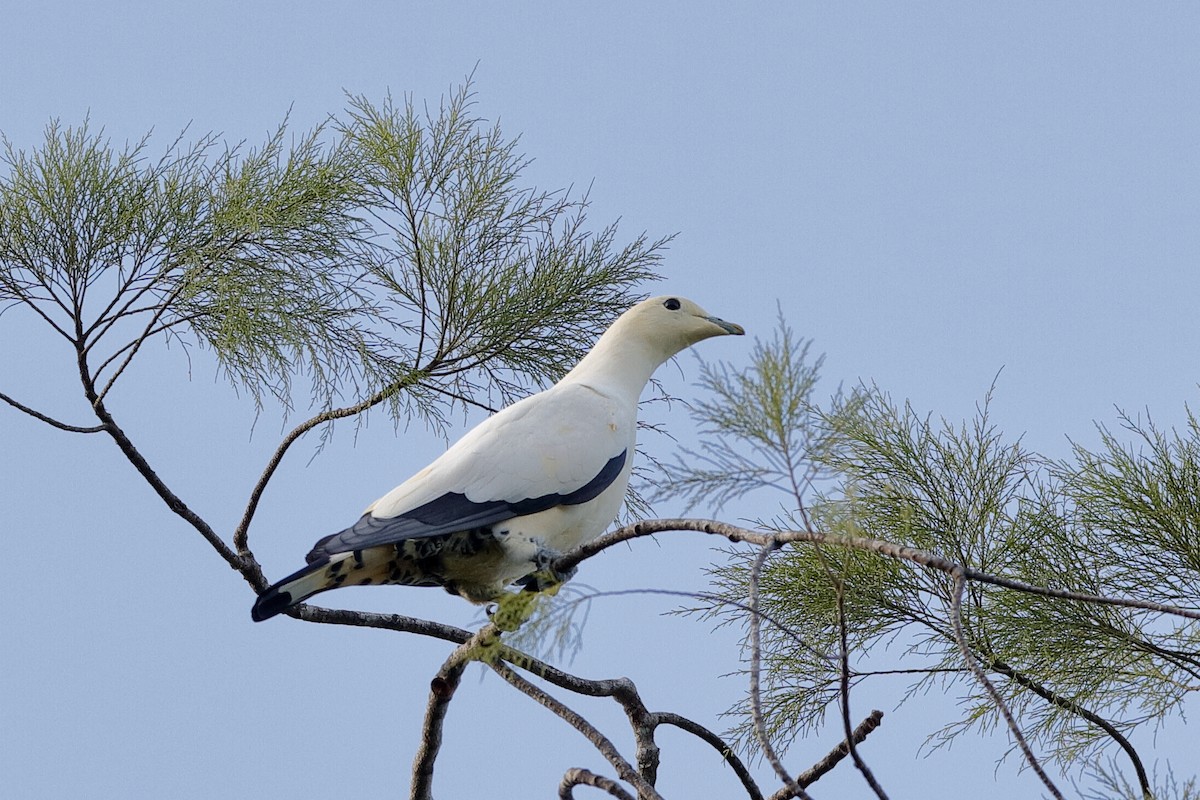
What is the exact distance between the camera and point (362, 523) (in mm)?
2330

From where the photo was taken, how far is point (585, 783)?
2.25 metres

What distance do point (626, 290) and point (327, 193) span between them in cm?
73

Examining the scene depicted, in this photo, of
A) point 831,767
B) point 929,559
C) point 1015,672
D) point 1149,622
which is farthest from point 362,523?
point 1149,622

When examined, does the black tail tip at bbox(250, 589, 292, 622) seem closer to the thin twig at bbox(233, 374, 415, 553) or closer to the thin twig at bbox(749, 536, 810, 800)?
the thin twig at bbox(233, 374, 415, 553)

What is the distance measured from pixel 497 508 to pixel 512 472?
8cm

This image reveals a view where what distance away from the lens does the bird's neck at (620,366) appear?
278 centimetres

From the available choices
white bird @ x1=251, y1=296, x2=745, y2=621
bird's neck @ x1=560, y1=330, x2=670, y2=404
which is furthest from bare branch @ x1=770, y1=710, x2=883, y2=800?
bird's neck @ x1=560, y1=330, x2=670, y2=404

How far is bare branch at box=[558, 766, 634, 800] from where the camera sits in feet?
7.00

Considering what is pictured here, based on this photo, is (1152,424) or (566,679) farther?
(1152,424)

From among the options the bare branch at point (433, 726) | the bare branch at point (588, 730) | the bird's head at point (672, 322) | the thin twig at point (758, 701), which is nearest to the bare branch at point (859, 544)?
the thin twig at point (758, 701)

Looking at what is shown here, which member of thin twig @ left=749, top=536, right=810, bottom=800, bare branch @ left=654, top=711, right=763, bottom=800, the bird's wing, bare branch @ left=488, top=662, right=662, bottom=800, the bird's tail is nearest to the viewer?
thin twig @ left=749, top=536, right=810, bottom=800

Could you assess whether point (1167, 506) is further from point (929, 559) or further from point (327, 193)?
point (327, 193)

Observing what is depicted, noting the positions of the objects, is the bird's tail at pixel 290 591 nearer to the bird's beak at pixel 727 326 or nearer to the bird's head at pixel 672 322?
the bird's head at pixel 672 322

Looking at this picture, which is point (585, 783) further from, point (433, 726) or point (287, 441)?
point (287, 441)
